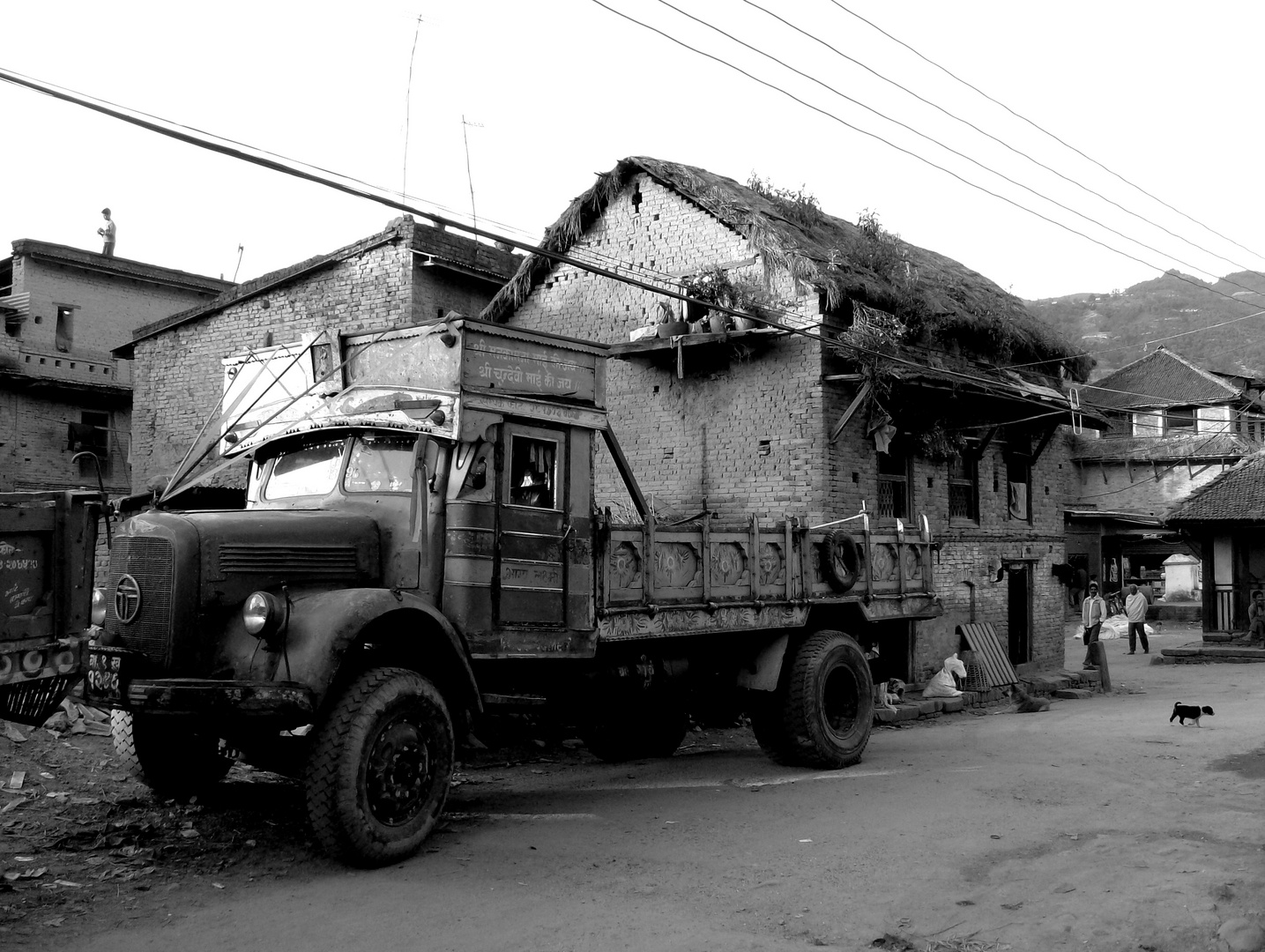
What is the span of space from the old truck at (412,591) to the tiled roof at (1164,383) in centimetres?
3729

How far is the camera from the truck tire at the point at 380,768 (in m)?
6.62

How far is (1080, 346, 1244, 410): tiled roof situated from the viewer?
44.7 meters

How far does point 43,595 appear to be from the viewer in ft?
18.7

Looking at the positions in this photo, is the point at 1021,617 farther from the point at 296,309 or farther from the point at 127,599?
the point at 127,599

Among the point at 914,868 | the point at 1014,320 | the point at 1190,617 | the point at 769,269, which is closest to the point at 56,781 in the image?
the point at 914,868

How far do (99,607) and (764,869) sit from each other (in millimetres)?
4480

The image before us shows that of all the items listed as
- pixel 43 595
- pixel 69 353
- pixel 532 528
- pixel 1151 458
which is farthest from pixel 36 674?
pixel 1151 458

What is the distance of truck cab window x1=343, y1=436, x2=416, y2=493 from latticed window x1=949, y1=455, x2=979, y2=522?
1185cm

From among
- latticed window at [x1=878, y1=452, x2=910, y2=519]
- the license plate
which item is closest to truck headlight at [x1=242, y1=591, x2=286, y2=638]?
the license plate

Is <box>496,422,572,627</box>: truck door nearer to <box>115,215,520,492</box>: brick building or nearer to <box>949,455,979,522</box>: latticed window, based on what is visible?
<box>115,215,520,492</box>: brick building

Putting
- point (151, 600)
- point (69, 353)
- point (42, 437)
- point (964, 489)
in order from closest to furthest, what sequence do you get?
point (151, 600) → point (964, 489) → point (42, 437) → point (69, 353)

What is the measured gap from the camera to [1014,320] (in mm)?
18656

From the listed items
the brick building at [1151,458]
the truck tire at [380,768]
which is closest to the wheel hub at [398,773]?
the truck tire at [380,768]

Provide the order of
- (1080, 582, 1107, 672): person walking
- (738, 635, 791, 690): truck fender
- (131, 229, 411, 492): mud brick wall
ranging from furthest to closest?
(1080, 582, 1107, 672): person walking → (131, 229, 411, 492): mud brick wall → (738, 635, 791, 690): truck fender
